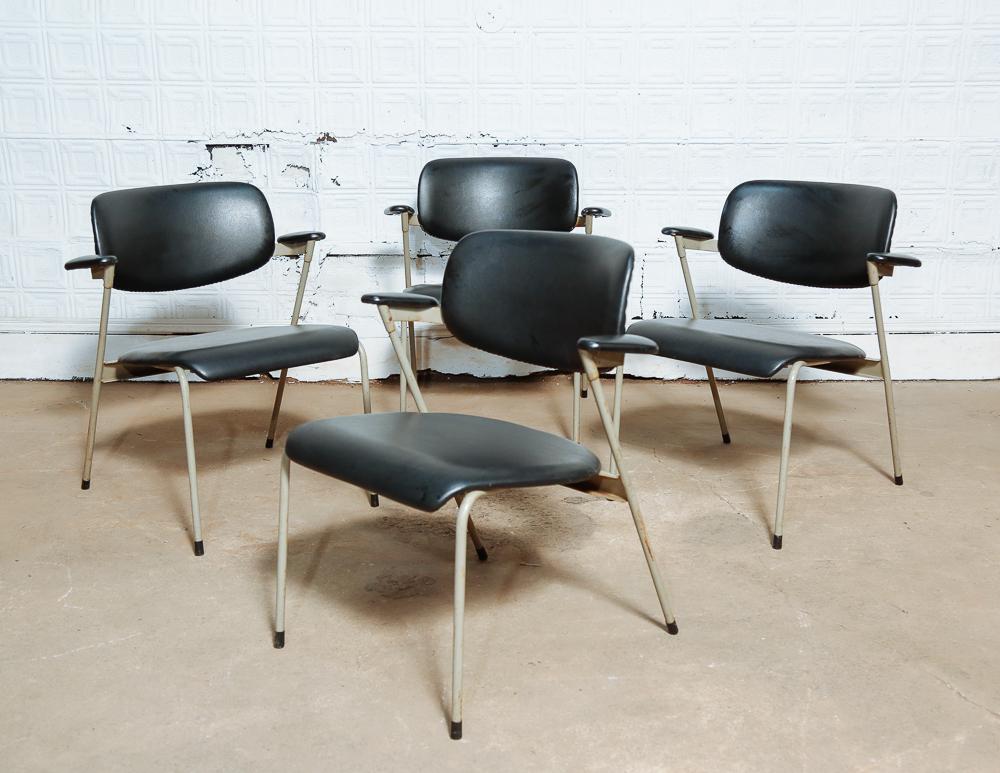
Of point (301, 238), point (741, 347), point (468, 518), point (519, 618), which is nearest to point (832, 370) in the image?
point (741, 347)

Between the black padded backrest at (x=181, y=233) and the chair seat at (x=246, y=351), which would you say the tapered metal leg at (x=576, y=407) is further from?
the black padded backrest at (x=181, y=233)

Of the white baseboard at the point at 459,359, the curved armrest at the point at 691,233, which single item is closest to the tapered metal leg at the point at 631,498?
the curved armrest at the point at 691,233

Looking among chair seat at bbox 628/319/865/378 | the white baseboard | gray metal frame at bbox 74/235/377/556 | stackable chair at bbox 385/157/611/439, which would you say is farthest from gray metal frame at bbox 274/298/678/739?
the white baseboard

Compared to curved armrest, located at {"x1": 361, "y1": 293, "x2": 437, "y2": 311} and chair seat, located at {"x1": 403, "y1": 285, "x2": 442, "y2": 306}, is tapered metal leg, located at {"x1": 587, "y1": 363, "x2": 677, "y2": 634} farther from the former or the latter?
chair seat, located at {"x1": 403, "y1": 285, "x2": 442, "y2": 306}

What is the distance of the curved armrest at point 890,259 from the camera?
2.65 meters

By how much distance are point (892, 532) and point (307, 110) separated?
2.70m

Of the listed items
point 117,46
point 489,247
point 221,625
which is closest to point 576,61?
point 117,46

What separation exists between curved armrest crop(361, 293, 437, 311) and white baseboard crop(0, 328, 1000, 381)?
191 centimetres

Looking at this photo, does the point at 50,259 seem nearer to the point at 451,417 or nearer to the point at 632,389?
the point at 632,389

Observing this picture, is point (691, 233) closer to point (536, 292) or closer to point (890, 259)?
point (890, 259)

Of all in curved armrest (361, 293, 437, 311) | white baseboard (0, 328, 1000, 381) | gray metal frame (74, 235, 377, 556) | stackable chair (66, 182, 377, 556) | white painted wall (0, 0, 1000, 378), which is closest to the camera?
curved armrest (361, 293, 437, 311)

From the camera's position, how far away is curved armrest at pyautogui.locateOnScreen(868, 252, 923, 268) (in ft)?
8.69

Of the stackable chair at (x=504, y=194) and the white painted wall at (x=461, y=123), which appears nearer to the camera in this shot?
the stackable chair at (x=504, y=194)

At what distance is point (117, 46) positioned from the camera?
3900 millimetres
